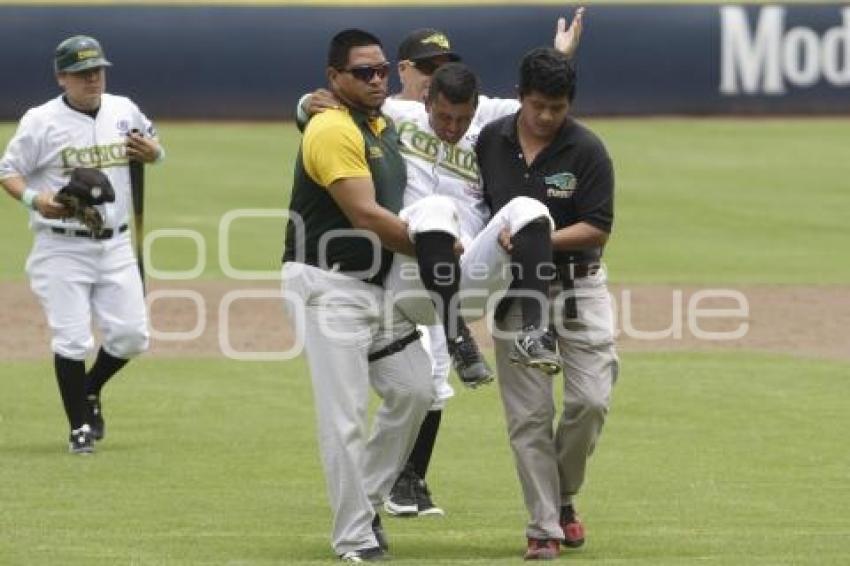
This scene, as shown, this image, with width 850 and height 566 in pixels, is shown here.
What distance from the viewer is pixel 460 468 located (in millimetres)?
10602

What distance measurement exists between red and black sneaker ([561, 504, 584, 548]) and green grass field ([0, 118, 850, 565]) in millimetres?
73

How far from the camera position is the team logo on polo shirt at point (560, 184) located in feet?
26.4

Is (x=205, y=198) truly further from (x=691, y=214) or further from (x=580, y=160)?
(x=580, y=160)

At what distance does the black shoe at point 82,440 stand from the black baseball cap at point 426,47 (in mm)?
2818

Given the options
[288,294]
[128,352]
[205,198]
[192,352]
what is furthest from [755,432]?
[205,198]

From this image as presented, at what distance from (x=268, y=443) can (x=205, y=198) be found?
13.1 m

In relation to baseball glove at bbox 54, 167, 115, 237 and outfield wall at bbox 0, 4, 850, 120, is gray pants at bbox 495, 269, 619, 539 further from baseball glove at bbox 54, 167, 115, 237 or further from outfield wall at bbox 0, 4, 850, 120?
outfield wall at bbox 0, 4, 850, 120

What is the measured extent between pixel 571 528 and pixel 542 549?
357 mm

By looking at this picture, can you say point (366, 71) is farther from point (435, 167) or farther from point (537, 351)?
point (537, 351)

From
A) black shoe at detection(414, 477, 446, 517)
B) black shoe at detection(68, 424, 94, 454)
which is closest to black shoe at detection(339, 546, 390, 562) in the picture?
black shoe at detection(414, 477, 446, 517)

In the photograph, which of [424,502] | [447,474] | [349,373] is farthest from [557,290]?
[447,474]

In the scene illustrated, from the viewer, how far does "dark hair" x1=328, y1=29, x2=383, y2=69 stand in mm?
7887

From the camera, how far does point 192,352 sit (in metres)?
15.3

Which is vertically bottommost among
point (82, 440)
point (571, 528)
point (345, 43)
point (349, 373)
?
point (82, 440)
